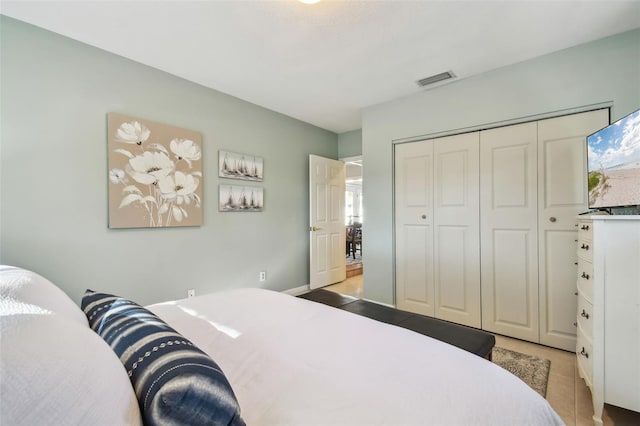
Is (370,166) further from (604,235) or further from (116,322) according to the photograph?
(116,322)

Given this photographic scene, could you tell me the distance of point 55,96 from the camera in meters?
2.16

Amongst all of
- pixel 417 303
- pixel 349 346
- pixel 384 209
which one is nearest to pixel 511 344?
pixel 417 303

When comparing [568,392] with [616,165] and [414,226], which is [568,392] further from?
[414,226]

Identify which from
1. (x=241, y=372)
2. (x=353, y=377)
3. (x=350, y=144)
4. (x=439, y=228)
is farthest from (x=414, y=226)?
(x=241, y=372)

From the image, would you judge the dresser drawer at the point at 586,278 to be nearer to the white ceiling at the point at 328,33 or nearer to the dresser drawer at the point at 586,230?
the dresser drawer at the point at 586,230

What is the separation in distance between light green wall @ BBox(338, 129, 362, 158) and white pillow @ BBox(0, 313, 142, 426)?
438cm

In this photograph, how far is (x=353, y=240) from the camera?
22.2 feet

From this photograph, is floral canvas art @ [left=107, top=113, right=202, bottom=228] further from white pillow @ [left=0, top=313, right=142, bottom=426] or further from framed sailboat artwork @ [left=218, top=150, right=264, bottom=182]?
white pillow @ [left=0, top=313, right=142, bottom=426]

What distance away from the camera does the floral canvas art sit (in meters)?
2.43

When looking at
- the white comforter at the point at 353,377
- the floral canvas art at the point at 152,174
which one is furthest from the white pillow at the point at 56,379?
the floral canvas art at the point at 152,174

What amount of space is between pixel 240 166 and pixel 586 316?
3.31m

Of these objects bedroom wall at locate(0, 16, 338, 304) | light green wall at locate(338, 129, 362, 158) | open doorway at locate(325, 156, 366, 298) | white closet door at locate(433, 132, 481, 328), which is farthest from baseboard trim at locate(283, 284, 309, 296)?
light green wall at locate(338, 129, 362, 158)

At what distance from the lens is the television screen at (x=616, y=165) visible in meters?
1.56

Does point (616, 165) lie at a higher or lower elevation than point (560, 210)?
higher
